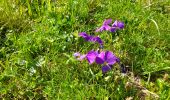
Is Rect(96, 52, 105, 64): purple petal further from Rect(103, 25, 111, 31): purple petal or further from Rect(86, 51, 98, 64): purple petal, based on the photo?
Rect(103, 25, 111, 31): purple petal

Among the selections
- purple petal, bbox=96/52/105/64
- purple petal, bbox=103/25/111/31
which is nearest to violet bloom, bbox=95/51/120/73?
purple petal, bbox=96/52/105/64

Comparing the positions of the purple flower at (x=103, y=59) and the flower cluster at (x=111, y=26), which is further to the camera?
the flower cluster at (x=111, y=26)

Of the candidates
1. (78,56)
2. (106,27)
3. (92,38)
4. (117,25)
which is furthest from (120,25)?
(78,56)

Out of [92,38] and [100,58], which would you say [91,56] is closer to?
[100,58]

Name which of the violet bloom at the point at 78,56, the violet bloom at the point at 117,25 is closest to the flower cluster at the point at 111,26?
the violet bloom at the point at 117,25

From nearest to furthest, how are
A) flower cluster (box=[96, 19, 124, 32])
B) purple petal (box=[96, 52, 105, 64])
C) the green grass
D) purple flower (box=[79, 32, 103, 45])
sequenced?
purple petal (box=[96, 52, 105, 64])
the green grass
purple flower (box=[79, 32, 103, 45])
flower cluster (box=[96, 19, 124, 32])

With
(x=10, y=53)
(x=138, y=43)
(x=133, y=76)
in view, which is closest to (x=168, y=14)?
(x=138, y=43)

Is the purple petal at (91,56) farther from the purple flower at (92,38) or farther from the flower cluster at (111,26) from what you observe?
the flower cluster at (111,26)

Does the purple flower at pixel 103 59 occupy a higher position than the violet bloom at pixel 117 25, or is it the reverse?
the violet bloom at pixel 117 25
